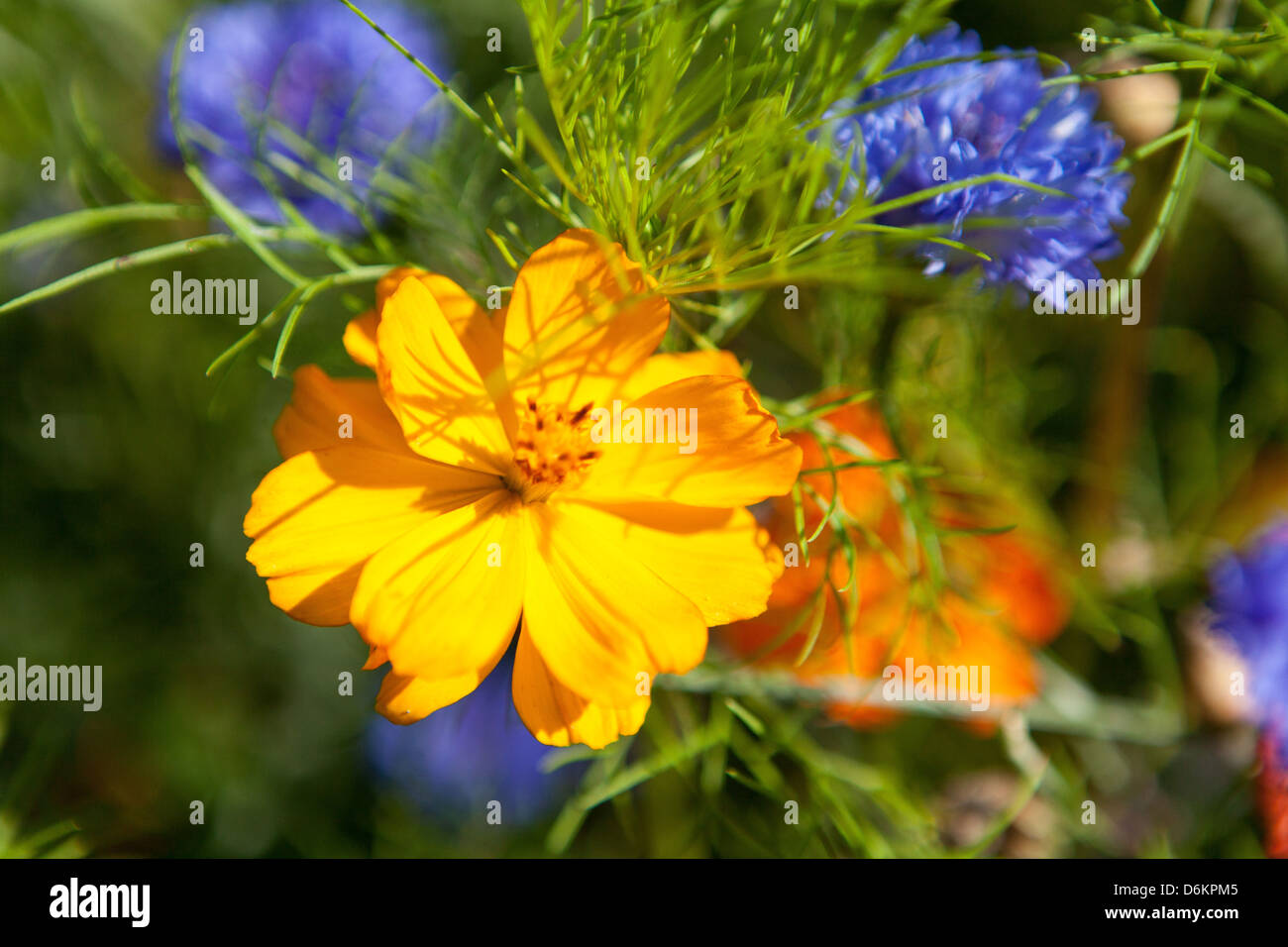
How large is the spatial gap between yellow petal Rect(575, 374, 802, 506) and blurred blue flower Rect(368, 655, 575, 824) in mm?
419

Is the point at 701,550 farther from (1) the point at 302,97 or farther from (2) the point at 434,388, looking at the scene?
(1) the point at 302,97

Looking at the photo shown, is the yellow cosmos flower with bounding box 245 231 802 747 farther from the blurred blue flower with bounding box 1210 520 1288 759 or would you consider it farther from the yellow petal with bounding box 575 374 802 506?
the blurred blue flower with bounding box 1210 520 1288 759

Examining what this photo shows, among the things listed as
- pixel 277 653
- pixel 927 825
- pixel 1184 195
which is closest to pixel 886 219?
pixel 1184 195

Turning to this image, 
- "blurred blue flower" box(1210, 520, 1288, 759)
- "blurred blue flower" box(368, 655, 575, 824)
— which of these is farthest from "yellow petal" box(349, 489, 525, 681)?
"blurred blue flower" box(1210, 520, 1288, 759)

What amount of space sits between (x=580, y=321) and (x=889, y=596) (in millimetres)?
405

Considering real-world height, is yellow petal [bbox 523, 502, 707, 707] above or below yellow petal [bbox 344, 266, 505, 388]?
below

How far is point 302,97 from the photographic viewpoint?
77 cm

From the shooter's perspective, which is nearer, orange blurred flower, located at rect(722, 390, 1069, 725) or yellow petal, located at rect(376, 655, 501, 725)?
yellow petal, located at rect(376, 655, 501, 725)

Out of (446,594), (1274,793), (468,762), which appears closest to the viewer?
(446,594)

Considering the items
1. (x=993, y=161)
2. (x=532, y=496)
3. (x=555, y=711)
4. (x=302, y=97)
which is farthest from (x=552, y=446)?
(x=302, y=97)

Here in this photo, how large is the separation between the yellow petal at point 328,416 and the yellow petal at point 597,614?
98mm

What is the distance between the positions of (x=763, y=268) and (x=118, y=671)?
879 millimetres

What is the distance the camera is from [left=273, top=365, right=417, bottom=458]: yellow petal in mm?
482
